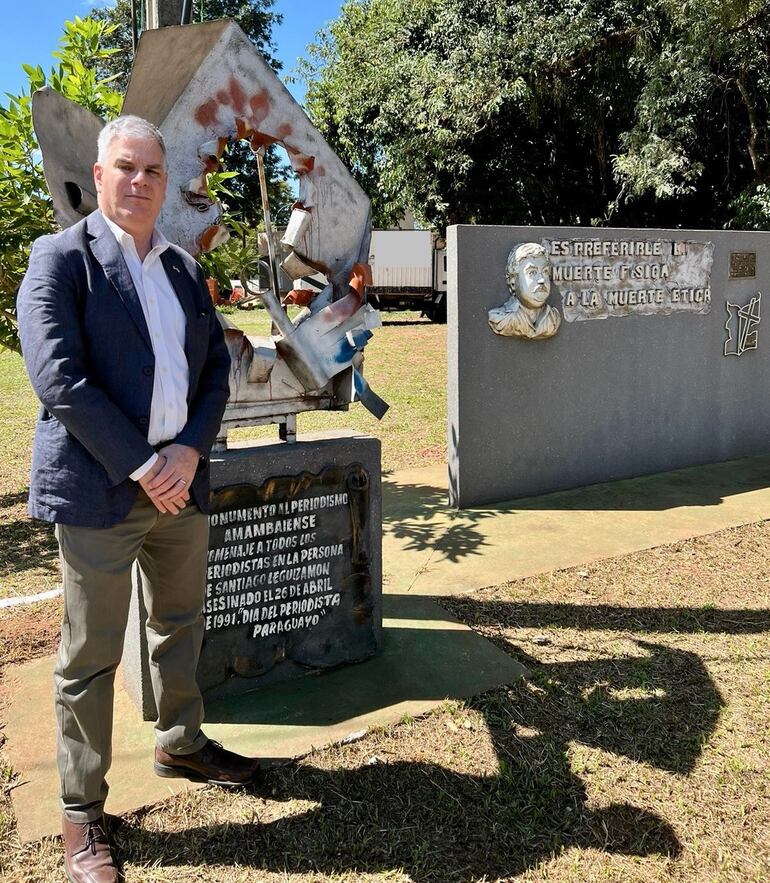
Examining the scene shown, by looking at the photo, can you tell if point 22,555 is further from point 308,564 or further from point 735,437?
point 735,437

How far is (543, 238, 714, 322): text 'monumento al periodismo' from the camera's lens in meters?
5.83

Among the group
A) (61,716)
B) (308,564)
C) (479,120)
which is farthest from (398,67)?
(61,716)

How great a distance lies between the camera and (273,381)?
3.19m

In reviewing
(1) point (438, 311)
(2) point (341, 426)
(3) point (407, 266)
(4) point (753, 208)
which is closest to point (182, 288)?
(2) point (341, 426)

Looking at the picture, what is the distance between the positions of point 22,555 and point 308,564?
2.52 metres

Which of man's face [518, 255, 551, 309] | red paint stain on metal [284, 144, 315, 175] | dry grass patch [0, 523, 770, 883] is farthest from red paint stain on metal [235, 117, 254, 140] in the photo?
man's face [518, 255, 551, 309]

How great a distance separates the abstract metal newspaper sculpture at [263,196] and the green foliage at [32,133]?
45.2 inches

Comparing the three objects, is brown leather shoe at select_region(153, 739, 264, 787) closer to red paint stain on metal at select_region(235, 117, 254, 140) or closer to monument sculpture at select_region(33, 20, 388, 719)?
monument sculpture at select_region(33, 20, 388, 719)

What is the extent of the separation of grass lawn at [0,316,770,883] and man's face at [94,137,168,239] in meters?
1.78

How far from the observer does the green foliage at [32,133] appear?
12.3ft

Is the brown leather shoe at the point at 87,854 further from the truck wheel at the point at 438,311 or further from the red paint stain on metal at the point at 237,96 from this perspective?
the truck wheel at the point at 438,311

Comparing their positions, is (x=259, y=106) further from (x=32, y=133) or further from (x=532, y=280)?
(x=532, y=280)

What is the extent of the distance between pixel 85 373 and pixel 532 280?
3951 millimetres

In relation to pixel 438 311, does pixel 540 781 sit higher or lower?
lower
